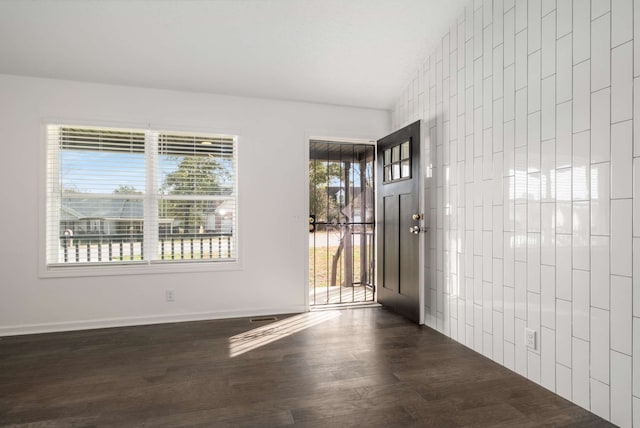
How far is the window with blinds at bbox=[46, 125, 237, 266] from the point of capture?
3.32 metres

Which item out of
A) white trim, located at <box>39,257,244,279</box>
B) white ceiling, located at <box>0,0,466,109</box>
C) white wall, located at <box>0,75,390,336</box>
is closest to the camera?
white ceiling, located at <box>0,0,466,109</box>

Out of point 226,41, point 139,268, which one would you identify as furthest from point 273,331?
point 226,41

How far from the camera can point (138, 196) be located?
3.49 meters

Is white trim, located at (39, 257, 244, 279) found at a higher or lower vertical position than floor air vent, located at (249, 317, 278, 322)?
higher

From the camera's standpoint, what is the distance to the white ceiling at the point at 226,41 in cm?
262

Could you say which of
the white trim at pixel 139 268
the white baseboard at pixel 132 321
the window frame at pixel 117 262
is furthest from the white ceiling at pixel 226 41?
the white baseboard at pixel 132 321

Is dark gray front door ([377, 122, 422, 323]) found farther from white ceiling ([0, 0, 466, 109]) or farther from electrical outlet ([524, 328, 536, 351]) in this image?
electrical outlet ([524, 328, 536, 351])

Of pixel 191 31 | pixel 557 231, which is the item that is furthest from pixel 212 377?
pixel 191 31

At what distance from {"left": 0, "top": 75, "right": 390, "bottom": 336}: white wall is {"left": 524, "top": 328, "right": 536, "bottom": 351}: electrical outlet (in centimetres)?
222

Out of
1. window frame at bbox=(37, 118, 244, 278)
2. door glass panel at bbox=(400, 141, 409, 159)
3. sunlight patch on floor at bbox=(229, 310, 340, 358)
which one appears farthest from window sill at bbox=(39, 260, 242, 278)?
door glass panel at bbox=(400, 141, 409, 159)

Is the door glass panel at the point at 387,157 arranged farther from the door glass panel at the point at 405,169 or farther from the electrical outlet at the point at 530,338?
the electrical outlet at the point at 530,338

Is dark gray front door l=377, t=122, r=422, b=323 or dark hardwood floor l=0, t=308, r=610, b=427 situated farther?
dark gray front door l=377, t=122, r=422, b=323

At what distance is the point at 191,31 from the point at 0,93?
188cm

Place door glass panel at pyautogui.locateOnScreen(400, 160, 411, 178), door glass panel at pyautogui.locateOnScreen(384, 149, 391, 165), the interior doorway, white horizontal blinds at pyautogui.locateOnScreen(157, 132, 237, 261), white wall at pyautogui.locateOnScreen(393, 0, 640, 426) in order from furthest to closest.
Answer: the interior doorway, door glass panel at pyautogui.locateOnScreen(384, 149, 391, 165), white horizontal blinds at pyautogui.locateOnScreen(157, 132, 237, 261), door glass panel at pyautogui.locateOnScreen(400, 160, 411, 178), white wall at pyautogui.locateOnScreen(393, 0, 640, 426)
